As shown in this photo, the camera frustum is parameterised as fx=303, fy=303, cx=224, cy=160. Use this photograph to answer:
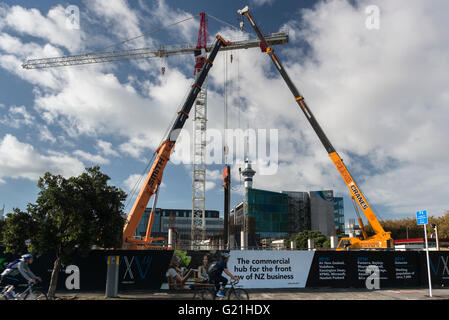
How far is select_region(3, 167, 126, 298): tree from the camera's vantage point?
47.6ft

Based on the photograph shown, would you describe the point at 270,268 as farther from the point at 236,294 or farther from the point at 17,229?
the point at 17,229

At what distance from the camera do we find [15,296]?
10.4 metres

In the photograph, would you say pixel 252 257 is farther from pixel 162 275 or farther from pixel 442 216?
pixel 442 216

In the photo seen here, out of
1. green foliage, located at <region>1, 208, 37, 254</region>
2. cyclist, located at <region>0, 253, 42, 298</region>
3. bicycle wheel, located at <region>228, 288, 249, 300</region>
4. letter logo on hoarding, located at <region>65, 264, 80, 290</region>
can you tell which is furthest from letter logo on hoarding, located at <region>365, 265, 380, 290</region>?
green foliage, located at <region>1, 208, 37, 254</region>

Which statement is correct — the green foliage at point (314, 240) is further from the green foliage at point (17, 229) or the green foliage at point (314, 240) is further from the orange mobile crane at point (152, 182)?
the green foliage at point (17, 229)

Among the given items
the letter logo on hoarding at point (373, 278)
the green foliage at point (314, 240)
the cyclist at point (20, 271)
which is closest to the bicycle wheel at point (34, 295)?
the cyclist at point (20, 271)

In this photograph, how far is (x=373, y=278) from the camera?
65.4 ft

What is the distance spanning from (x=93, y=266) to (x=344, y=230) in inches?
3746

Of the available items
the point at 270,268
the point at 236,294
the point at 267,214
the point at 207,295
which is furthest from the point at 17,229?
the point at 267,214

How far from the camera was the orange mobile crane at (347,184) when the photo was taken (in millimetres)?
25797

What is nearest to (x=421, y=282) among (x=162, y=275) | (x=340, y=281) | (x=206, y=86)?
(x=340, y=281)

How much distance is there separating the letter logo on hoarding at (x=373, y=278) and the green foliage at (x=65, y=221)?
52.3ft

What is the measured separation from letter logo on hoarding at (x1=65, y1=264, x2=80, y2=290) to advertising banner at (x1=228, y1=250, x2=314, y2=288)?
8661mm
